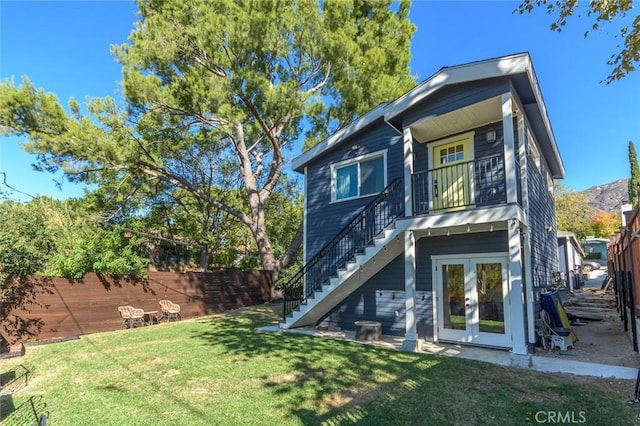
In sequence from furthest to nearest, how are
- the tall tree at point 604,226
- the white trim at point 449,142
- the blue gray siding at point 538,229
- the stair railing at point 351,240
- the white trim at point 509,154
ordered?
1. the tall tree at point 604,226
2. the stair railing at point 351,240
3. the blue gray siding at point 538,229
4. the white trim at point 449,142
5. the white trim at point 509,154

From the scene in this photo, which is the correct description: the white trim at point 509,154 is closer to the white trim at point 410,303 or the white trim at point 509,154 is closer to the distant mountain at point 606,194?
the white trim at point 410,303

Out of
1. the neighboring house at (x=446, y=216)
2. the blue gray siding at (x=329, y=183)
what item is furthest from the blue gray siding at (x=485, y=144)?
the blue gray siding at (x=329, y=183)

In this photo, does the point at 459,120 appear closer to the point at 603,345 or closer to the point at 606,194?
the point at 603,345

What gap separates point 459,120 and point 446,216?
2.23 meters

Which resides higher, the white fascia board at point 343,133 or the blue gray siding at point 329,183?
the white fascia board at point 343,133

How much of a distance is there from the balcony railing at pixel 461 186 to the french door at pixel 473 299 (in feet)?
4.08

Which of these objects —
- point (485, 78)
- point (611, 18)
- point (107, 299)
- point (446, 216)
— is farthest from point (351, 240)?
point (107, 299)

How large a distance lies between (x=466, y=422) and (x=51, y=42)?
14635 mm

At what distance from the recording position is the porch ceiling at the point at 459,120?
733 cm

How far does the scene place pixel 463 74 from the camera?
716 cm

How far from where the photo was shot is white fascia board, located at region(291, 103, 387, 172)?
9727mm

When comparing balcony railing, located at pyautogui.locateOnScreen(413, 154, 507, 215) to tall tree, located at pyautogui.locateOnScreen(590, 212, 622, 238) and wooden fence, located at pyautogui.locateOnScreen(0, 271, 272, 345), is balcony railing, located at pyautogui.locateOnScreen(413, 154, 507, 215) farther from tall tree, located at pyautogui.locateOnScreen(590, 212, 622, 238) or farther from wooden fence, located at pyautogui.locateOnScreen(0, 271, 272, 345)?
tall tree, located at pyautogui.locateOnScreen(590, 212, 622, 238)

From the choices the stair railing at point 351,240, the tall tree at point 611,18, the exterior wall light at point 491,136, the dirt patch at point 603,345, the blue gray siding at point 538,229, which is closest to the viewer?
the tall tree at point 611,18

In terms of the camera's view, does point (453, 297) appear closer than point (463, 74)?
No
